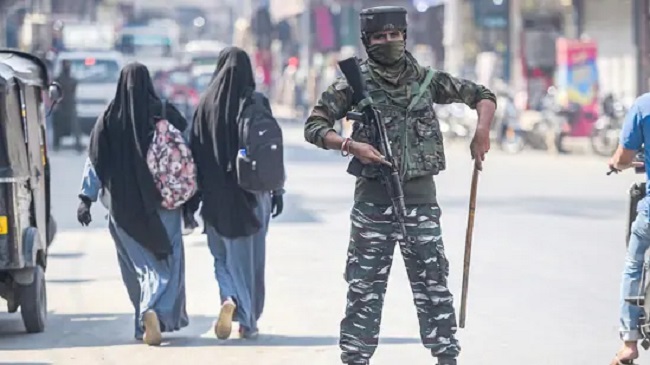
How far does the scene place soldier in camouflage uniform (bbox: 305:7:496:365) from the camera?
7266 mm

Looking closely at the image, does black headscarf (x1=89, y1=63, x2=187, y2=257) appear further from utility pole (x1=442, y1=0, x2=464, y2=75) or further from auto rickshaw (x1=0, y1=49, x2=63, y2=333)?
utility pole (x1=442, y1=0, x2=464, y2=75)

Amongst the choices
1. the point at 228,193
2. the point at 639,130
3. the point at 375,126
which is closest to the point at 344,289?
the point at 228,193

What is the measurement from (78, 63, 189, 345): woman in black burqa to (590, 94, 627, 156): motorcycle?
2085cm

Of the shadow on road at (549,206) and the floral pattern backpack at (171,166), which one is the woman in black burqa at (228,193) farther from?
the shadow on road at (549,206)

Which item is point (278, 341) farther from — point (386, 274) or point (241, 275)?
point (386, 274)

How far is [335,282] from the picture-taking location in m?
12.9

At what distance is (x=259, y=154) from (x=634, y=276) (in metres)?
2.50

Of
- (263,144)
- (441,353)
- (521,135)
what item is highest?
(263,144)

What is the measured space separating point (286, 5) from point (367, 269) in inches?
3207

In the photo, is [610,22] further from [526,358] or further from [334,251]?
[526,358]

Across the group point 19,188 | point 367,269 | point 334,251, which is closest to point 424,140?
point 367,269

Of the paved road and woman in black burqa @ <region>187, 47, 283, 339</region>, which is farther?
woman in black burqa @ <region>187, 47, 283, 339</region>

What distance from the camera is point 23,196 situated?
10.1m

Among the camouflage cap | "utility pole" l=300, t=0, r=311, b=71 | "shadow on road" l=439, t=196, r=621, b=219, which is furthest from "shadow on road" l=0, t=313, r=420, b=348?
"utility pole" l=300, t=0, r=311, b=71
